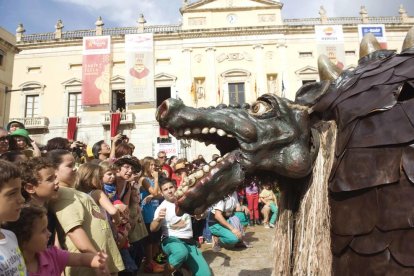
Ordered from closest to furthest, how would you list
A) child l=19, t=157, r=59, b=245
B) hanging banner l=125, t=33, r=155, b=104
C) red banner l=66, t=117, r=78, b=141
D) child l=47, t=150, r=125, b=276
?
child l=19, t=157, r=59, b=245 → child l=47, t=150, r=125, b=276 → hanging banner l=125, t=33, r=155, b=104 → red banner l=66, t=117, r=78, b=141

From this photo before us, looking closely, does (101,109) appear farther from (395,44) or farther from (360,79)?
(360,79)

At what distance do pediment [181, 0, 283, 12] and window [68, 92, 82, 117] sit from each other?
10254 mm

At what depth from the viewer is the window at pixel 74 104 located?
2420cm

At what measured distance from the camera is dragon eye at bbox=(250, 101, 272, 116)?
57.3 inches

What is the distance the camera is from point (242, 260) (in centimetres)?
523

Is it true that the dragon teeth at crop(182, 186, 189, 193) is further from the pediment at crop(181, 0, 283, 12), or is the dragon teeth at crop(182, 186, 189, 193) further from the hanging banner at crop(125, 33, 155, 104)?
the pediment at crop(181, 0, 283, 12)

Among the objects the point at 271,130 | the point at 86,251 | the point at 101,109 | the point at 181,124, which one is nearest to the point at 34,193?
the point at 86,251

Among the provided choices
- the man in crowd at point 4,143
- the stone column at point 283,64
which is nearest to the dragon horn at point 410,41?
the man in crowd at point 4,143

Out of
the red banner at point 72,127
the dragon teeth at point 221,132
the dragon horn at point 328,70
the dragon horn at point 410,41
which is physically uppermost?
the red banner at point 72,127

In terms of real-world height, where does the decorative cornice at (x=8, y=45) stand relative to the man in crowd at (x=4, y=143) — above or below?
above

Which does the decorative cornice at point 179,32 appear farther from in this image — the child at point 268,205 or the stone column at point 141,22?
the child at point 268,205

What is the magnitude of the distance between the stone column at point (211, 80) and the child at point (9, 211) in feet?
70.6

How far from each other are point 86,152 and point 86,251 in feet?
15.2

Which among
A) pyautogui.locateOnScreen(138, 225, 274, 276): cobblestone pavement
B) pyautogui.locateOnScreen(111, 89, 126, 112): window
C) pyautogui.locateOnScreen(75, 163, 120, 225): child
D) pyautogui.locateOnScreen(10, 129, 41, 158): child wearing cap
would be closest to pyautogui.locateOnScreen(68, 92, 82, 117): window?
pyautogui.locateOnScreen(111, 89, 126, 112): window
